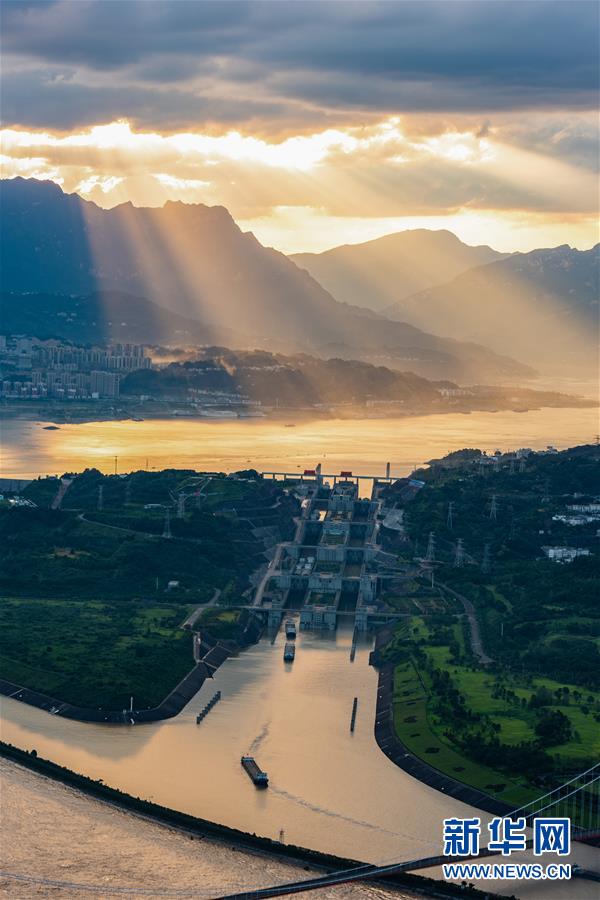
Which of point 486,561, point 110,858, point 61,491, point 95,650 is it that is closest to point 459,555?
point 486,561

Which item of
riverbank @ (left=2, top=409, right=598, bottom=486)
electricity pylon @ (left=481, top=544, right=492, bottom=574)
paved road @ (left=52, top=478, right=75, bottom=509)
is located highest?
riverbank @ (left=2, top=409, right=598, bottom=486)

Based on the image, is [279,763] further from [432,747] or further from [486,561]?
[486,561]

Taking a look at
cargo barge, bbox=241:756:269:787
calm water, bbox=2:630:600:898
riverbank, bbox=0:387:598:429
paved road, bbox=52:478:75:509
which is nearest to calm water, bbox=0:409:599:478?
riverbank, bbox=0:387:598:429

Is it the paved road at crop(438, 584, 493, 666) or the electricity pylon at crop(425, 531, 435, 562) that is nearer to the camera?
the paved road at crop(438, 584, 493, 666)

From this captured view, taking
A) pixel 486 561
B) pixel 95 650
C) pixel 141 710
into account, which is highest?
pixel 486 561

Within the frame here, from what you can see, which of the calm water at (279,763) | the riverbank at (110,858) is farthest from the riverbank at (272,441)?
the riverbank at (110,858)

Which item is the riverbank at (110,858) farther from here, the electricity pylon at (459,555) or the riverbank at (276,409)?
the riverbank at (276,409)

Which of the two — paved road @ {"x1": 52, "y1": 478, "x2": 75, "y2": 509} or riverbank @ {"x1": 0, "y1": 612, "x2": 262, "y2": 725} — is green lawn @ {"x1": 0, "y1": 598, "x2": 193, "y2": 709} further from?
paved road @ {"x1": 52, "y1": 478, "x2": 75, "y2": 509}
